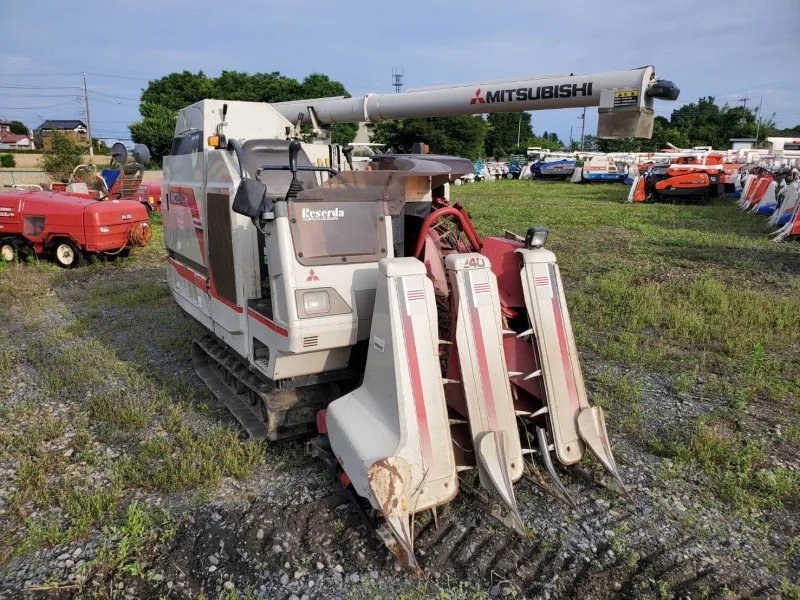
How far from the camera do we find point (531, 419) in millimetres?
3939

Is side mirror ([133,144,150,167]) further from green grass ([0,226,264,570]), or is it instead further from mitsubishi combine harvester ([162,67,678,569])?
green grass ([0,226,264,570])

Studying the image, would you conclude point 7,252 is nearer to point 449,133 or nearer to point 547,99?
point 547,99

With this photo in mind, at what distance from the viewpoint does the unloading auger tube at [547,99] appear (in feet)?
12.1

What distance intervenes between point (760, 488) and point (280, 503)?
308cm

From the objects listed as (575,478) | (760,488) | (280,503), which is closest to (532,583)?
(575,478)

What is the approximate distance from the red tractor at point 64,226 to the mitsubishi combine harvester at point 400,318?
22.9 ft

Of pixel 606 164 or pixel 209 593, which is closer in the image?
pixel 209 593

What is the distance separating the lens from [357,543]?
332 cm

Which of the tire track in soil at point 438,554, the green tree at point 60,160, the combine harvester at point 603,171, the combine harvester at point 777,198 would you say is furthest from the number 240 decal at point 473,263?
the combine harvester at point 603,171

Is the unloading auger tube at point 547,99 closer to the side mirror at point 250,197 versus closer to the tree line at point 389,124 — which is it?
the side mirror at point 250,197

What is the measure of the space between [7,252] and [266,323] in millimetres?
9836

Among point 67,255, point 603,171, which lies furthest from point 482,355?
point 603,171

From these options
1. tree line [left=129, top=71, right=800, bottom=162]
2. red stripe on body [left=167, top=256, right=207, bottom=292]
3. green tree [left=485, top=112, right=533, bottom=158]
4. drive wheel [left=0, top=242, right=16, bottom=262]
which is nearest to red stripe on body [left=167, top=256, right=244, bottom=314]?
red stripe on body [left=167, top=256, right=207, bottom=292]

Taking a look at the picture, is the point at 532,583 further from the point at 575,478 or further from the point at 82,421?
the point at 82,421
